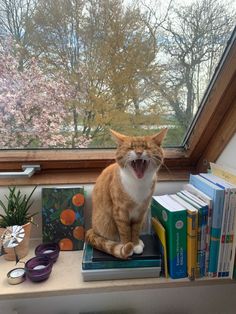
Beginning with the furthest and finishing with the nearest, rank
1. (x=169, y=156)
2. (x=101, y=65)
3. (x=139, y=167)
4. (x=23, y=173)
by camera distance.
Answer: (x=169, y=156)
(x=23, y=173)
(x=101, y=65)
(x=139, y=167)

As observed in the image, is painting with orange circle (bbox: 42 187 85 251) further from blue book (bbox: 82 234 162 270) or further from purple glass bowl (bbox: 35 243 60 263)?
blue book (bbox: 82 234 162 270)

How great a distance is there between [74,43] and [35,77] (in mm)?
195

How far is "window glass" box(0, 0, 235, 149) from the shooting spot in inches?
33.4

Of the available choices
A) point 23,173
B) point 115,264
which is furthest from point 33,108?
point 115,264

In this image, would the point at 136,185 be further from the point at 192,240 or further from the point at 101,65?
the point at 101,65

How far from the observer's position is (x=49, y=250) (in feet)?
3.37

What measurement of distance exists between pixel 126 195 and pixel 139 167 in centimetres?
12

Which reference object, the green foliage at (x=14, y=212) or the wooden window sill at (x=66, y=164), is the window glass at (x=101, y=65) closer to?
the wooden window sill at (x=66, y=164)

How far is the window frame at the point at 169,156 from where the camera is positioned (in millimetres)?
991

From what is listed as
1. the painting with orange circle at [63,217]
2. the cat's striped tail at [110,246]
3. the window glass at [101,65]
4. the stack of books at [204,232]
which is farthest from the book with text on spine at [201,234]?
A: the painting with orange circle at [63,217]

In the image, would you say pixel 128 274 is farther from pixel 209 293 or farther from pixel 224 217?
pixel 209 293

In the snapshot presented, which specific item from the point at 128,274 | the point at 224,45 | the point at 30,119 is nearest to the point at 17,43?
the point at 30,119

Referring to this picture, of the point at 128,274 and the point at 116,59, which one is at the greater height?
the point at 116,59

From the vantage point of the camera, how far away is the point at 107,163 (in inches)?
46.6
